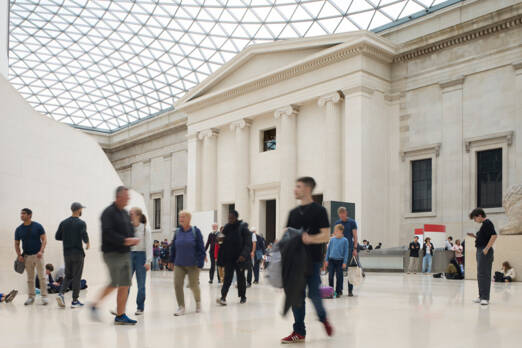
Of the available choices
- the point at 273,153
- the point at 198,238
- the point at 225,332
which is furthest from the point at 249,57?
the point at 225,332

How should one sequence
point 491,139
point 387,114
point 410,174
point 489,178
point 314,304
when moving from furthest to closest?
point 387,114
point 410,174
point 489,178
point 491,139
point 314,304

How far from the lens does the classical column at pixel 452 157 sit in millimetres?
27141

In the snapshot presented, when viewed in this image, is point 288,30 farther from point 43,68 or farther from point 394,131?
point 43,68

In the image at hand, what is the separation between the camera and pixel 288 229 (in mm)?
5977

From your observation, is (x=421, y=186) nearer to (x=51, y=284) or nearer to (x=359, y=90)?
(x=359, y=90)

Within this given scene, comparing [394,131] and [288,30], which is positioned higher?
[288,30]

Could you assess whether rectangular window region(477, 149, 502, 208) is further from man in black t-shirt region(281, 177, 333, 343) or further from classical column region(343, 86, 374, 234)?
man in black t-shirt region(281, 177, 333, 343)

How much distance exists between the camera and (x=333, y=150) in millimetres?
30359

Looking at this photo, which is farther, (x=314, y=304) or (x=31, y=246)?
(x=31, y=246)

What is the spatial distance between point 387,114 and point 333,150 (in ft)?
12.5

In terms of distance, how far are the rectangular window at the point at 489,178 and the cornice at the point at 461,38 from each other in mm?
5845

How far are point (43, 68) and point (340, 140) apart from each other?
30942mm

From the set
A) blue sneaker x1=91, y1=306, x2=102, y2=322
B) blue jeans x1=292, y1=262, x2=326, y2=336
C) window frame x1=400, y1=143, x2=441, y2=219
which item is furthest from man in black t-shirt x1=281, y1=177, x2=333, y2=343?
window frame x1=400, y1=143, x2=441, y2=219

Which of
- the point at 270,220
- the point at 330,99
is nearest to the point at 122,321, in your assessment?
the point at 330,99
